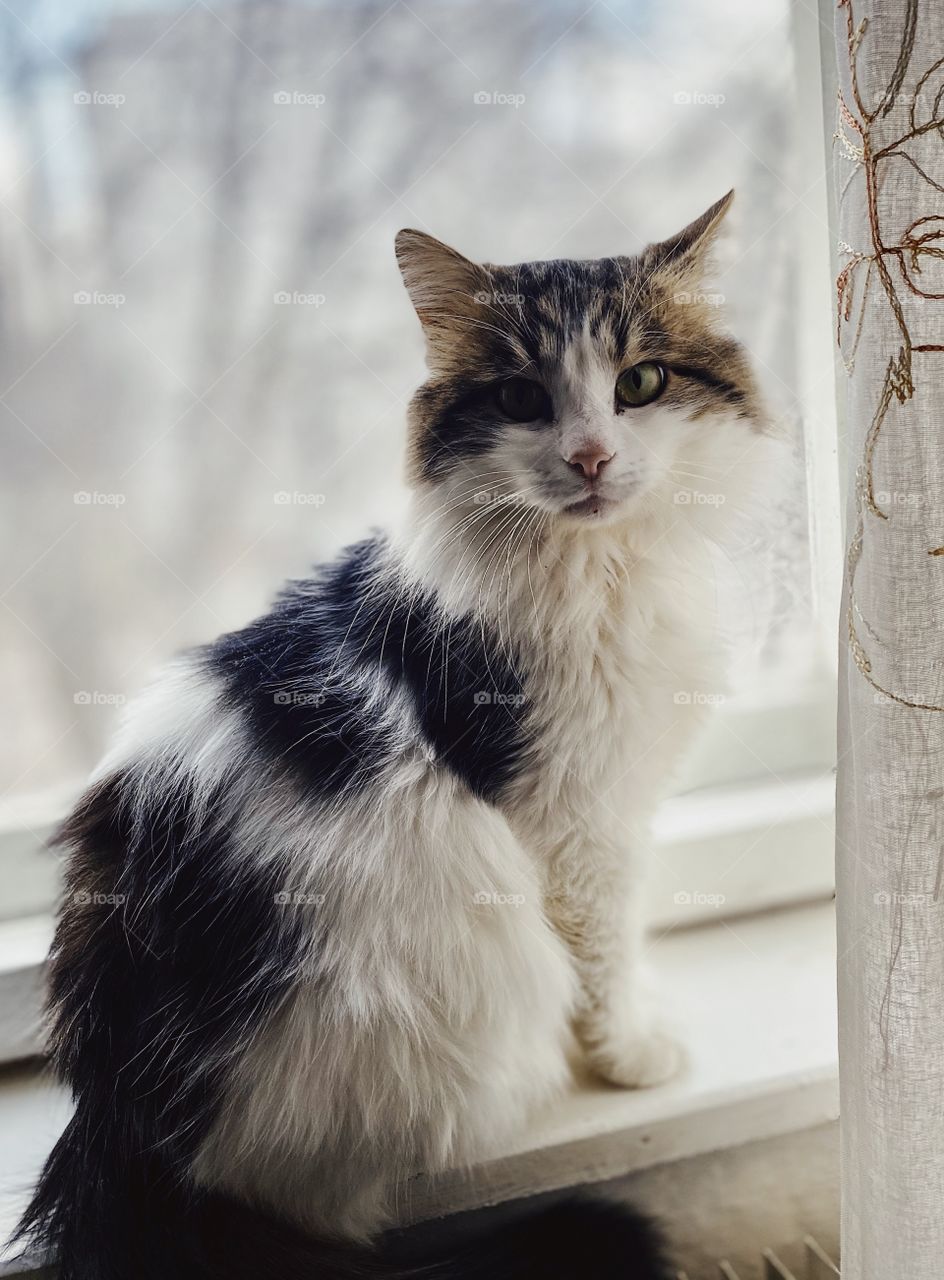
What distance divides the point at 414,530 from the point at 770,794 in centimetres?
66

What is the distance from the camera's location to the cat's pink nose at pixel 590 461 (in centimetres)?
79

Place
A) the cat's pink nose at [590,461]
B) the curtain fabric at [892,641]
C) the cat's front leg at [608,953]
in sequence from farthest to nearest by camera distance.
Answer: the cat's front leg at [608,953] < the cat's pink nose at [590,461] < the curtain fabric at [892,641]

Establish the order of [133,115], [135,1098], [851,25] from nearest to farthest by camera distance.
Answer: [851,25] < [135,1098] < [133,115]

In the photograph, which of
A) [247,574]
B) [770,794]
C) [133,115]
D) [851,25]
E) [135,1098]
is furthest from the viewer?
[770,794]

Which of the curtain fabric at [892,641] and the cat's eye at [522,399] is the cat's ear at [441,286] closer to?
the cat's eye at [522,399]

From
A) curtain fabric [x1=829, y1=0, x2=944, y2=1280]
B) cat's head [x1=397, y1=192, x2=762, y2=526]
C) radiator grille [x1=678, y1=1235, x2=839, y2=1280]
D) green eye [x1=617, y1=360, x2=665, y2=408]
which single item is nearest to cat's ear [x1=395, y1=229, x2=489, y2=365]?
cat's head [x1=397, y1=192, x2=762, y2=526]

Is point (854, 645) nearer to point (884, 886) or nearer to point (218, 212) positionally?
point (884, 886)

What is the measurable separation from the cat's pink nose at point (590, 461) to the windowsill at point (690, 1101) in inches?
26.8

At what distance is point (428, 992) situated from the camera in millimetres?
862

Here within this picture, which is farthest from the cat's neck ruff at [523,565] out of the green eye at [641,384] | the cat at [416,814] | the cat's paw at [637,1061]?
the cat's paw at [637,1061]

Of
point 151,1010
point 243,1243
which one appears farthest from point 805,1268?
point 151,1010

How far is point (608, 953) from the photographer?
986 mm

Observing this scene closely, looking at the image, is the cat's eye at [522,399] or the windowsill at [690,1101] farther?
the windowsill at [690,1101]

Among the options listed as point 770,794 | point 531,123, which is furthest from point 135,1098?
point 531,123
